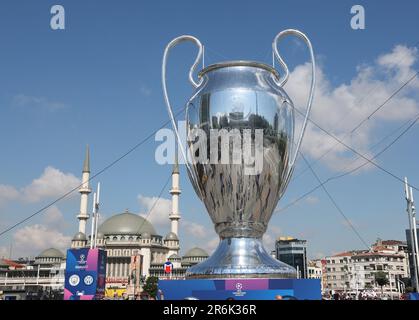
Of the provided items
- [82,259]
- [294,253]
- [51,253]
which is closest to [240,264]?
[82,259]

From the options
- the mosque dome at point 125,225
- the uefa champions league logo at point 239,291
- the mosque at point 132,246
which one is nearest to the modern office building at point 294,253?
the mosque at point 132,246

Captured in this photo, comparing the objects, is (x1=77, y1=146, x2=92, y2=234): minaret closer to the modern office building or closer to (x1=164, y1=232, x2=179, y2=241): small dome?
(x1=164, y1=232, x2=179, y2=241): small dome

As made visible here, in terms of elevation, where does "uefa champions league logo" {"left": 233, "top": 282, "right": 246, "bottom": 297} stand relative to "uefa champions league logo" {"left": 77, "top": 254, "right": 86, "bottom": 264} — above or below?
below

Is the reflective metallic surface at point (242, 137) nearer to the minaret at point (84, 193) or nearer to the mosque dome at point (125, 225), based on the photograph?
the minaret at point (84, 193)

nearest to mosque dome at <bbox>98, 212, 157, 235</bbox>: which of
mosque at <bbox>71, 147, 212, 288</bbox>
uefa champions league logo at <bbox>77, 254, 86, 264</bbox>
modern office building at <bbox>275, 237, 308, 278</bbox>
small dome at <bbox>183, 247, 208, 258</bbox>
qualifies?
mosque at <bbox>71, 147, 212, 288</bbox>

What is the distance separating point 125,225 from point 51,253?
18.1 m

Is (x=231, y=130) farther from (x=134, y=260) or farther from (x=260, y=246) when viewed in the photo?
(x=134, y=260)

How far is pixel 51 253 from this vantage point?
85.2 metres

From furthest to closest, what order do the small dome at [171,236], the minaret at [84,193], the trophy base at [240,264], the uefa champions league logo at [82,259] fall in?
the small dome at [171,236] → the minaret at [84,193] → the uefa champions league logo at [82,259] → the trophy base at [240,264]

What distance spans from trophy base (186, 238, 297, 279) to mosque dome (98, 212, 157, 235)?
66913 millimetres

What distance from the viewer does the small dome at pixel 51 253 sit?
8469 centimetres

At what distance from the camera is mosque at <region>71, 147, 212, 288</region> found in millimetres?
71125

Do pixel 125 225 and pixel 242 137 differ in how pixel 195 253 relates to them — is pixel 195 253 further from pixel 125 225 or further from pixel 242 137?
pixel 242 137
